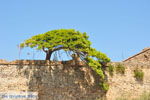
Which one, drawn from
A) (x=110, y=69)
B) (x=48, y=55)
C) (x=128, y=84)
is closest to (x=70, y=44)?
(x=48, y=55)

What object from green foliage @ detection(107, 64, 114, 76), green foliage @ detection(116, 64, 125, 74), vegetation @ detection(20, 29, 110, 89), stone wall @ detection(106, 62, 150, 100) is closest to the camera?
vegetation @ detection(20, 29, 110, 89)

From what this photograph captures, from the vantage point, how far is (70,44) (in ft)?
45.4

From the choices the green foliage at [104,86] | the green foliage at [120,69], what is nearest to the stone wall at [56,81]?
the green foliage at [104,86]

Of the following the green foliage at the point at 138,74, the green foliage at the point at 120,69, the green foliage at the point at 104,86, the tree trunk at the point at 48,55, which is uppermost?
the tree trunk at the point at 48,55

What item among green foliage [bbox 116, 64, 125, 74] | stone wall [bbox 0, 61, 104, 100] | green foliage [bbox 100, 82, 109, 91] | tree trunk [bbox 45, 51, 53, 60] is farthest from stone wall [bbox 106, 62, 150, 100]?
tree trunk [bbox 45, 51, 53, 60]

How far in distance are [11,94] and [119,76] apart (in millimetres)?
6603

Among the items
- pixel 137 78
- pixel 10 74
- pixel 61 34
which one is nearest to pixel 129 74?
pixel 137 78

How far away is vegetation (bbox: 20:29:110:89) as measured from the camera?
545 inches

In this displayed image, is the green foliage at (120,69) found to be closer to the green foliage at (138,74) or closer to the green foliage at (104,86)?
the green foliage at (138,74)

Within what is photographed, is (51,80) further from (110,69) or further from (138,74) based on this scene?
(138,74)

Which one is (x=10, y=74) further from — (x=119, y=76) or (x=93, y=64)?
(x=119, y=76)

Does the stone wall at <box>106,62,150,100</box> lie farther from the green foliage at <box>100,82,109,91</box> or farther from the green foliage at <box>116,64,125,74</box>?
the green foliage at <box>100,82,109,91</box>

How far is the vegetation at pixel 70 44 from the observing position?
1384cm

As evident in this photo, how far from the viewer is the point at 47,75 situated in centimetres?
1454
